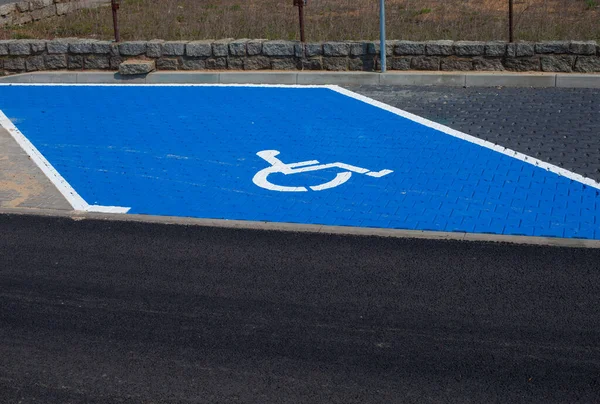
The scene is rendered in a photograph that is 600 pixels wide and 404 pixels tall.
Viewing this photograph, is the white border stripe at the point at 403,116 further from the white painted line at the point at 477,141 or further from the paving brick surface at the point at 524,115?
the paving brick surface at the point at 524,115

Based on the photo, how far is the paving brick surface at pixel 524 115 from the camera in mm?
11633

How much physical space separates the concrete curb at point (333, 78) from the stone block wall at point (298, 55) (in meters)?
0.25

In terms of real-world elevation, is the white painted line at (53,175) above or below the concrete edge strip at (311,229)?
above

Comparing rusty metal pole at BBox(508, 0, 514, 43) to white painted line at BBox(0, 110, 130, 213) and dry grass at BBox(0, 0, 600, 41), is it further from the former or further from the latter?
white painted line at BBox(0, 110, 130, 213)

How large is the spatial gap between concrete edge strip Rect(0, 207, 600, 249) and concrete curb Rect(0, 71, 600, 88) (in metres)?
6.65

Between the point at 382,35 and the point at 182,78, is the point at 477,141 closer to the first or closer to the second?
the point at 382,35

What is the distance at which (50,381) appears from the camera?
20.7ft

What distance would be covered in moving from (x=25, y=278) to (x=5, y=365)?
70.1 inches

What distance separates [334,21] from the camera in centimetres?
1772

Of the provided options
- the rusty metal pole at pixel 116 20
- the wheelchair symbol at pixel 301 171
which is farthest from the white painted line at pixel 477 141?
the rusty metal pole at pixel 116 20

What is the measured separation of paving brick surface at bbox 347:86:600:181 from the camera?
1163 cm

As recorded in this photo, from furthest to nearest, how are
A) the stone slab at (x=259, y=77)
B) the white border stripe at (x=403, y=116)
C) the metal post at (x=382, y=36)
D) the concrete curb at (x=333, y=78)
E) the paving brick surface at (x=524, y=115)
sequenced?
the stone slab at (x=259, y=77) < the metal post at (x=382, y=36) < the concrete curb at (x=333, y=78) < the paving brick surface at (x=524, y=115) < the white border stripe at (x=403, y=116)

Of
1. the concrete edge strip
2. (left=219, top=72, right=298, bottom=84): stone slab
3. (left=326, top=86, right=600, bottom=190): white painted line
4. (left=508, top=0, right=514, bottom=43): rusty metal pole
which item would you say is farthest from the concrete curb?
the concrete edge strip

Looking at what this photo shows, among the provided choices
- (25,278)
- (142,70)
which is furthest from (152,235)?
(142,70)
